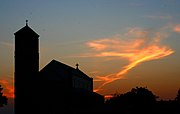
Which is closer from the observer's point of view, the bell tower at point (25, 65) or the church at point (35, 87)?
the bell tower at point (25, 65)

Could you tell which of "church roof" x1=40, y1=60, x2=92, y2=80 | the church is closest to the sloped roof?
the church

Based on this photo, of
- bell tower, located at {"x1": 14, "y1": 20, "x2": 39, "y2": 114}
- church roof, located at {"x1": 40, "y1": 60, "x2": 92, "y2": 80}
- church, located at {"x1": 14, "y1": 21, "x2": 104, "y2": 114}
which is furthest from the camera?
church roof, located at {"x1": 40, "y1": 60, "x2": 92, "y2": 80}

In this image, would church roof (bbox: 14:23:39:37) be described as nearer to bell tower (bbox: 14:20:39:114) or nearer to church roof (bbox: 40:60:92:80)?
bell tower (bbox: 14:20:39:114)

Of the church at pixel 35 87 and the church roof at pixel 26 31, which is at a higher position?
the church roof at pixel 26 31

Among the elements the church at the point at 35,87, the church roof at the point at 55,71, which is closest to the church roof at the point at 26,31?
the church at the point at 35,87

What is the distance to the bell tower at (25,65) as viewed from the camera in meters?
48.5

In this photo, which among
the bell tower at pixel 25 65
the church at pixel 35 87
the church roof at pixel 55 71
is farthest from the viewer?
the church roof at pixel 55 71

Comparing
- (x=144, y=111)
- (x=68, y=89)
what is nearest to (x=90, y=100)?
(x=68, y=89)

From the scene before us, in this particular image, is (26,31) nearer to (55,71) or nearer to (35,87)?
(35,87)

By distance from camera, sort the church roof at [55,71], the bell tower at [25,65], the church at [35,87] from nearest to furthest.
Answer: the bell tower at [25,65], the church at [35,87], the church roof at [55,71]

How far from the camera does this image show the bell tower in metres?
48.5

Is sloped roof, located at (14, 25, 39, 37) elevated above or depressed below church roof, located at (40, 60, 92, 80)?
above

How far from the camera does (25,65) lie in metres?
49.6

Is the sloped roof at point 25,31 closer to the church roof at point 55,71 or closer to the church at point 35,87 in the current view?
the church at point 35,87
